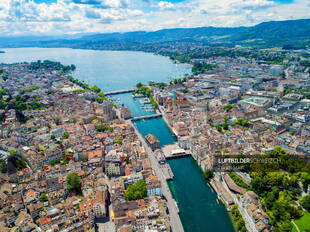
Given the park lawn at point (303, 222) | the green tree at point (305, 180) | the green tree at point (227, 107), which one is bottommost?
the park lawn at point (303, 222)

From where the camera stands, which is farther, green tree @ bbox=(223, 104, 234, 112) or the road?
green tree @ bbox=(223, 104, 234, 112)

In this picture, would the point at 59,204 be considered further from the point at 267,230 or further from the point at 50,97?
the point at 50,97

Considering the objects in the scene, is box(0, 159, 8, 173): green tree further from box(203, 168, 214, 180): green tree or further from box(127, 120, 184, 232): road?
box(203, 168, 214, 180): green tree

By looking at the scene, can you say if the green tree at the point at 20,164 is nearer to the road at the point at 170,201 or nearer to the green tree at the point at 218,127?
the road at the point at 170,201

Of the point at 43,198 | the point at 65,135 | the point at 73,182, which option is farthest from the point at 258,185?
the point at 65,135

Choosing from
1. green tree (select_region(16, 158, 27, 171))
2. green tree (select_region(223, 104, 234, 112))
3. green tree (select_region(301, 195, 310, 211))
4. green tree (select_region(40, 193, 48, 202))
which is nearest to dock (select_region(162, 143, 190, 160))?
green tree (select_region(301, 195, 310, 211))

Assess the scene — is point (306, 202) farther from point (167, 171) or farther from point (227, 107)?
point (227, 107)

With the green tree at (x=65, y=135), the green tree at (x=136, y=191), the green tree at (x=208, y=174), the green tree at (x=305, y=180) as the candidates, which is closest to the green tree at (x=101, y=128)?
the green tree at (x=65, y=135)

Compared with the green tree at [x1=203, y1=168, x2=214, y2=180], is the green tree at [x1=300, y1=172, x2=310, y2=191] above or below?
above
